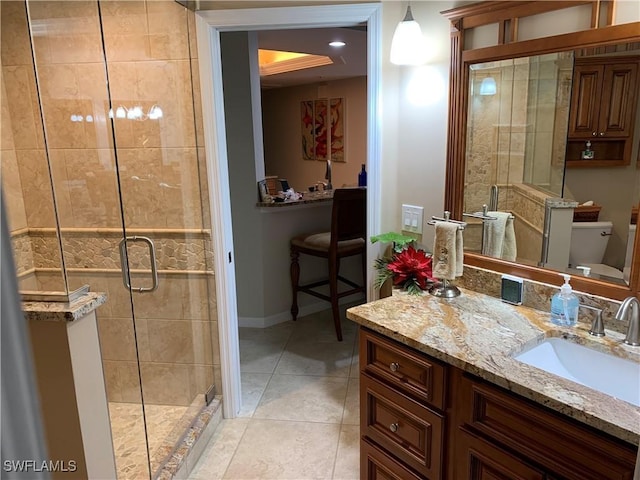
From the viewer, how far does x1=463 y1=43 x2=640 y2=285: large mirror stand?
4.81 ft

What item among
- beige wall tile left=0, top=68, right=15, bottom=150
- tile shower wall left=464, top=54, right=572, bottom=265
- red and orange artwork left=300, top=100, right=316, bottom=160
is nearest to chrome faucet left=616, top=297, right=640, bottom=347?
tile shower wall left=464, top=54, right=572, bottom=265

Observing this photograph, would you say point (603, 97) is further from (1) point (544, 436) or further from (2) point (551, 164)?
(1) point (544, 436)

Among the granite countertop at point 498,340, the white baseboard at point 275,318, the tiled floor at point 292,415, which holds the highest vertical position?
the granite countertop at point 498,340

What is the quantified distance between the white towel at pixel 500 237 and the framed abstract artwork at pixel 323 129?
4.90m

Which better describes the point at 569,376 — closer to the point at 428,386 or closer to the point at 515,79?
the point at 428,386

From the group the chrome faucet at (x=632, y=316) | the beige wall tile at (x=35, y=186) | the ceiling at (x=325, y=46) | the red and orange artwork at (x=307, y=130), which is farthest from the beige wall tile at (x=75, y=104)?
the red and orange artwork at (x=307, y=130)

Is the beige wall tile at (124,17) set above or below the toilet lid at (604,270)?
above

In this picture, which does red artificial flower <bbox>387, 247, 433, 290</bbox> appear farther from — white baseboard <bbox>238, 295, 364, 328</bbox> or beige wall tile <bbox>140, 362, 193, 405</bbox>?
white baseboard <bbox>238, 295, 364, 328</bbox>

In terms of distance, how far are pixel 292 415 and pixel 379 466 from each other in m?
0.90

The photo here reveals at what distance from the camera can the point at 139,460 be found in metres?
2.08

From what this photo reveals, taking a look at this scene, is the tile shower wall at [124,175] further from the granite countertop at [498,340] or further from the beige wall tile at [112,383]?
the granite countertop at [498,340]

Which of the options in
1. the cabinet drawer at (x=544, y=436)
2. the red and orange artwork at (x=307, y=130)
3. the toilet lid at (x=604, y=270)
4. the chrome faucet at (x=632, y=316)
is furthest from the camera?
the red and orange artwork at (x=307, y=130)

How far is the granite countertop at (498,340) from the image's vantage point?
3.69 feet

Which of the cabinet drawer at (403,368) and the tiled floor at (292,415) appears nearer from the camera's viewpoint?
the cabinet drawer at (403,368)
